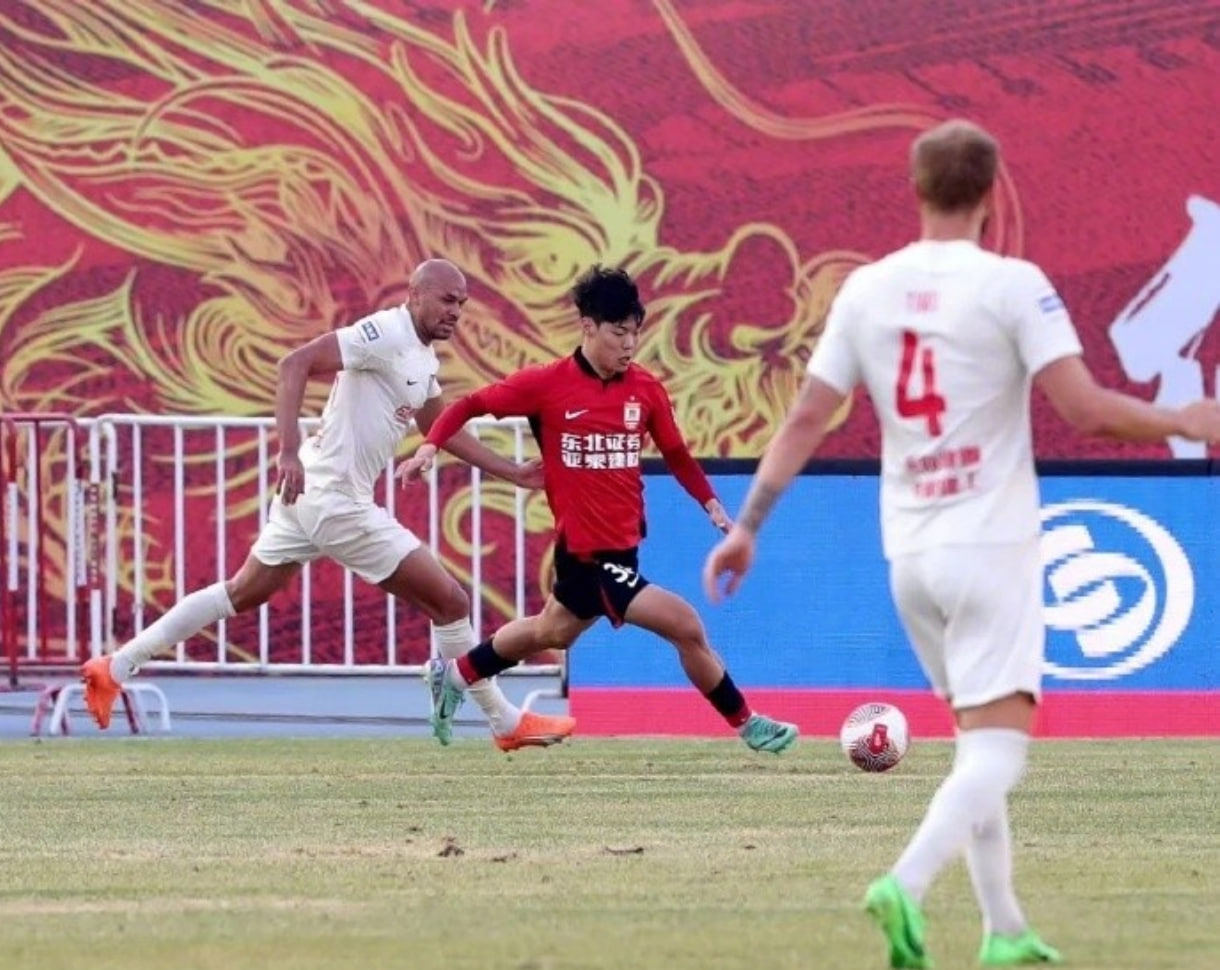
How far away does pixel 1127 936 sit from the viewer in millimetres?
7484

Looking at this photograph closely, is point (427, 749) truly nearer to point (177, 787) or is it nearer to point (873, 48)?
point (177, 787)

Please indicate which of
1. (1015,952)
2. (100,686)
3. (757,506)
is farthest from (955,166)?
(100,686)

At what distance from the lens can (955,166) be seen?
22.6 feet

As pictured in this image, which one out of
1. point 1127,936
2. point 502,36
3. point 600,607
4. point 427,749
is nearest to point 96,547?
point 427,749

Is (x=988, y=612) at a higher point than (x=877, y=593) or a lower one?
higher

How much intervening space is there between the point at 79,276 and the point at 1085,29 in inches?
292

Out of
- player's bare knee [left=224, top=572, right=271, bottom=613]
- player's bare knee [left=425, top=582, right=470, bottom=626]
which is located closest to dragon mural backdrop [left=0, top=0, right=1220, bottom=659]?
player's bare knee [left=224, top=572, right=271, bottom=613]

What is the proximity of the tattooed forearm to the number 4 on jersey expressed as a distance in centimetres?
36

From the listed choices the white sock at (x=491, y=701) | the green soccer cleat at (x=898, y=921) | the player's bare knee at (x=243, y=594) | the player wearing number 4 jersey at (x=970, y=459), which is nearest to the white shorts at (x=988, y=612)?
the player wearing number 4 jersey at (x=970, y=459)

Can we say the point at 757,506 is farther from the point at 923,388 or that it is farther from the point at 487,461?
the point at 487,461

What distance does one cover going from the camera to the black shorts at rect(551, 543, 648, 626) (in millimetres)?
13359

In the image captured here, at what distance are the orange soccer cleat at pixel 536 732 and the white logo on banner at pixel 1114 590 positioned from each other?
2.64 m

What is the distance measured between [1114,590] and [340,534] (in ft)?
12.6

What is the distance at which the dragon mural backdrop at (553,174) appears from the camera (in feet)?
72.9
